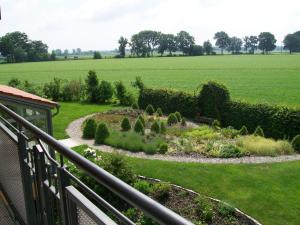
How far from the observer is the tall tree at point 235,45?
157m

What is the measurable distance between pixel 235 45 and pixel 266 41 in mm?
14878

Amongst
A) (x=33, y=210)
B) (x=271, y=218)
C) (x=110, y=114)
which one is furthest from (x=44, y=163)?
(x=110, y=114)

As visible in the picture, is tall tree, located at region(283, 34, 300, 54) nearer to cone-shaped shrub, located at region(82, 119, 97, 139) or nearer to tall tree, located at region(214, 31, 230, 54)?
tall tree, located at region(214, 31, 230, 54)

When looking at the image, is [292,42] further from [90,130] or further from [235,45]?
[90,130]

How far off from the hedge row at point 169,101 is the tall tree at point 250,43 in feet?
443

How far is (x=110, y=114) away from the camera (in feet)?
76.3

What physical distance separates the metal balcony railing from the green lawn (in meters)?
14.1

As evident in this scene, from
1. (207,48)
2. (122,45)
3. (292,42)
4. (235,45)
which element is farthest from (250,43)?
(122,45)

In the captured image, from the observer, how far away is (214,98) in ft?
64.8

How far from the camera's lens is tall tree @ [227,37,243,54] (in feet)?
515

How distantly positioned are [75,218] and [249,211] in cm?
745

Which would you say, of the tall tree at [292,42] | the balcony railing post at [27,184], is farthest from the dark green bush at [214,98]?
the tall tree at [292,42]

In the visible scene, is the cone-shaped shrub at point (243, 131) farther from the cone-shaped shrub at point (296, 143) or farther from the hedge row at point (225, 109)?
the cone-shaped shrub at point (296, 143)

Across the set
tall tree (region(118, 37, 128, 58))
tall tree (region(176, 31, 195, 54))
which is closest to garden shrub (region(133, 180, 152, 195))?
tall tree (region(118, 37, 128, 58))
